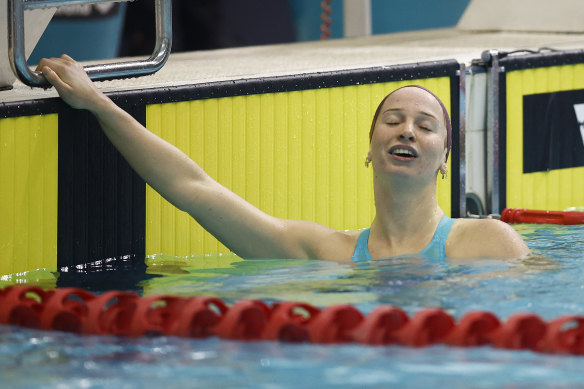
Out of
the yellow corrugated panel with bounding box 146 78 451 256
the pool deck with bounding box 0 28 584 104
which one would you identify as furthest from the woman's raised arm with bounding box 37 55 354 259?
the yellow corrugated panel with bounding box 146 78 451 256

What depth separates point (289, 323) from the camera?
2.57 m

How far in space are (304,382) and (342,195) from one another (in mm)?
1945

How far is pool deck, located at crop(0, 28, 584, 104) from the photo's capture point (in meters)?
3.86

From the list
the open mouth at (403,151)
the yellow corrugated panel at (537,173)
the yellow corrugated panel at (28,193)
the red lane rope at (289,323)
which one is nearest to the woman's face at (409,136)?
the open mouth at (403,151)

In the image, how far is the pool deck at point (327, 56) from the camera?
3863 mm

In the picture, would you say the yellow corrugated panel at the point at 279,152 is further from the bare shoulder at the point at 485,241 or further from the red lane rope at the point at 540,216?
the bare shoulder at the point at 485,241

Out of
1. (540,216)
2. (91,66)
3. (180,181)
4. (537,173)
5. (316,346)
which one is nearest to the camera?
(316,346)

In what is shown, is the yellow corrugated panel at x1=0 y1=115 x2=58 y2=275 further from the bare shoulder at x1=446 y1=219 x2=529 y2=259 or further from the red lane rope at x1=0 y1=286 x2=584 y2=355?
the bare shoulder at x1=446 y1=219 x2=529 y2=259

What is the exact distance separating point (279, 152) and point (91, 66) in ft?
2.43

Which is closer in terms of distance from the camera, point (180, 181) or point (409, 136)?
point (409, 136)

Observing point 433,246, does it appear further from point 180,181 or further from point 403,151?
point 180,181

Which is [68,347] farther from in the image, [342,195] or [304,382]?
[342,195]

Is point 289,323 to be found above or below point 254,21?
below

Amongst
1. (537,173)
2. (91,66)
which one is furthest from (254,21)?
(91,66)
